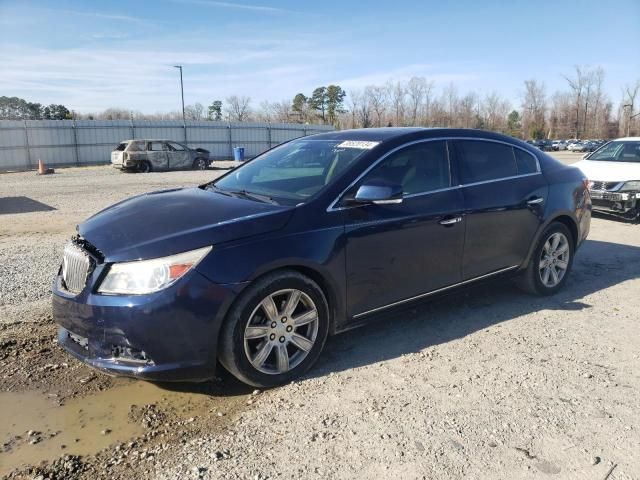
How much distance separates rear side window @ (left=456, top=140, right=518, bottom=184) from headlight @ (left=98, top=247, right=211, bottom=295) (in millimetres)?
2586

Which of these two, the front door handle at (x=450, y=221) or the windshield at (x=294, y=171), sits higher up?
the windshield at (x=294, y=171)

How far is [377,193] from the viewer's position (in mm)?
3648

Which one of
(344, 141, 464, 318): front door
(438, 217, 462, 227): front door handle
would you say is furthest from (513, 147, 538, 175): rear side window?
(438, 217, 462, 227): front door handle

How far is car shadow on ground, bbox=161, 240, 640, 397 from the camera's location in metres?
3.75

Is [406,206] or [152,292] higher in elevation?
[406,206]

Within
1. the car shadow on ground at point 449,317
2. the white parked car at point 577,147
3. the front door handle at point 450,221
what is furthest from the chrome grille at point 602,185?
the white parked car at point 577,147

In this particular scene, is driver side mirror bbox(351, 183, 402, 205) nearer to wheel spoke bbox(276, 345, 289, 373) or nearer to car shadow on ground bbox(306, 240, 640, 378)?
car shadow on ground bbox(306, 240, 640, 378)

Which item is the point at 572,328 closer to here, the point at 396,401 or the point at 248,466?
the point at 396,401

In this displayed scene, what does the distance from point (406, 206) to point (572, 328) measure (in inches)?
77.0

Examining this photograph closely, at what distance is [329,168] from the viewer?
4.04 meters

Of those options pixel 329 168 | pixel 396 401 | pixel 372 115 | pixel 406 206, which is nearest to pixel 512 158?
pixel 406 206

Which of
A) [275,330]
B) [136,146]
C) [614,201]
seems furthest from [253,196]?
[136,146]

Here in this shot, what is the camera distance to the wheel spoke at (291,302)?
343 centimetres

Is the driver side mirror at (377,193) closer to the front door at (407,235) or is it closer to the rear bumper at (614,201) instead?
the front door at (407,235)
